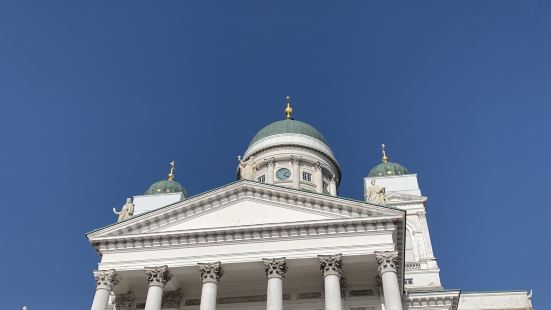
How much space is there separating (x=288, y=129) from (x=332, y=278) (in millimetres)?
25521

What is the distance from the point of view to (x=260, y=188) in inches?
1025

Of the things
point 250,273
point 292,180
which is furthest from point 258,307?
point 292,180

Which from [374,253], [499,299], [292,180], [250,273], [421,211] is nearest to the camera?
[374,253]

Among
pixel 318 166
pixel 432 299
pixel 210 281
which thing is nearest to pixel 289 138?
pixel 318 166

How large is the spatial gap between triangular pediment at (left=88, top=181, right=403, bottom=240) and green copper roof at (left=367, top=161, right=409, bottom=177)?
20.0 meters

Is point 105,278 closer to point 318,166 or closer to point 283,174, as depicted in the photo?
point 283,174

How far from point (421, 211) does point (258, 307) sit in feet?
59.5

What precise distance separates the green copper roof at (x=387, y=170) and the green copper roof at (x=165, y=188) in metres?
16.8

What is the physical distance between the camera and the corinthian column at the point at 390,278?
22.2 meters

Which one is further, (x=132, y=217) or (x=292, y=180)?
(x=292, y=180)

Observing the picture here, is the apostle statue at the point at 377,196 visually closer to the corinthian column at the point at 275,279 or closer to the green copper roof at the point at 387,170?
the corinthian column at the point at 275,279

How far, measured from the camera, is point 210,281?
2409 cm

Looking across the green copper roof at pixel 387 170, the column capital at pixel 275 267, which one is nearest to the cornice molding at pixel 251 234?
the column capital at pixel 275 267

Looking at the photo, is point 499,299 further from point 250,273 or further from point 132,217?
point 132,217
